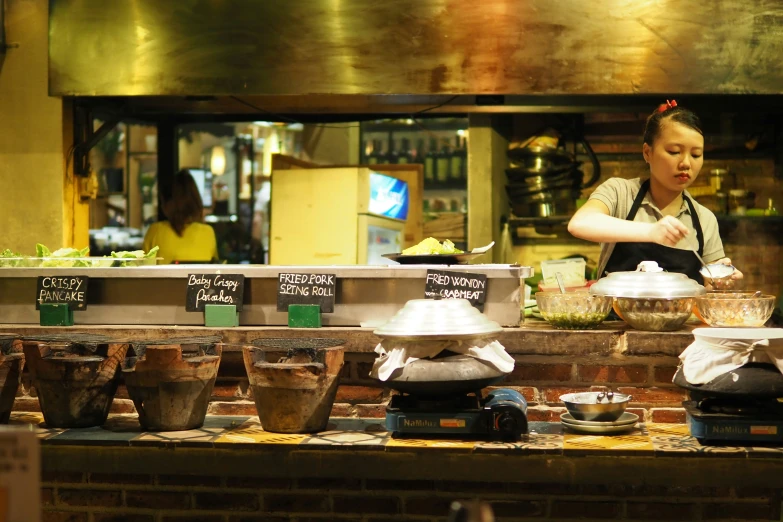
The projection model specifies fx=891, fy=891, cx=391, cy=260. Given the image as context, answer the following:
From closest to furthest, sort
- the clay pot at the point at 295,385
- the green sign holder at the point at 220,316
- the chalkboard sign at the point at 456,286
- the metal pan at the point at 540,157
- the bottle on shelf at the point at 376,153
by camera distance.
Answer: the clay pot at the point at 295,385 < the chalkboard sign at the point at 456,286 < the green sign holder at the point at 220,316 < the metal pan at the point at 540,157 < the bottle on shelf at the point at 376,153

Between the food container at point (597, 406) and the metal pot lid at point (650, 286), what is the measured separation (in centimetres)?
37

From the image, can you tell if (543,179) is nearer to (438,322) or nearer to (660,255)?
(660,255)

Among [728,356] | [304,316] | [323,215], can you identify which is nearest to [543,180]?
[323,215]

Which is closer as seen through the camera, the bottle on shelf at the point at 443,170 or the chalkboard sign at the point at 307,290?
the chalkboard sign at the point at 307,290

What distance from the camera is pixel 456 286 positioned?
3070 mm

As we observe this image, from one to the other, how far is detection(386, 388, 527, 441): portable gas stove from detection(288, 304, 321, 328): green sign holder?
22.5 inches

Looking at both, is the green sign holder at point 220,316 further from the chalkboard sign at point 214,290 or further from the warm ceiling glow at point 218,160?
the warm ceiling glow at point 218,160

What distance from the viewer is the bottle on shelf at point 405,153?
8.13m

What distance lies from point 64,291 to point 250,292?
699 mm

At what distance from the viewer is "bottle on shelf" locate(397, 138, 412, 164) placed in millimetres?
8133

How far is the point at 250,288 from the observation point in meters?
3.27

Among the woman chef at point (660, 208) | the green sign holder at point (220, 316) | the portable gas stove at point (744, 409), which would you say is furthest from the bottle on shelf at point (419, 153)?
the portable gas stove at point (744, 409)

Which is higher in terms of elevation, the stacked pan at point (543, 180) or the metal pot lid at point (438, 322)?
the stacked pan at point (543, 180)

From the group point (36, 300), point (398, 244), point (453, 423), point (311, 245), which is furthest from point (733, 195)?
point (36, 300)
